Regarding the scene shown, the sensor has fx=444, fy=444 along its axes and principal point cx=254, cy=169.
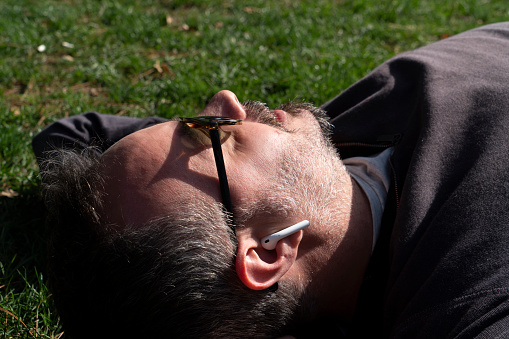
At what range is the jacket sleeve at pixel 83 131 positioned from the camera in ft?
10.6

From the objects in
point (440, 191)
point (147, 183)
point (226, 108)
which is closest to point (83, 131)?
point (226, 108)

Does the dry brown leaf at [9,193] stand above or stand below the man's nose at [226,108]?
below

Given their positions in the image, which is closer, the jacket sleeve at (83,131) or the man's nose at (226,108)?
the man's nose at (226,108)

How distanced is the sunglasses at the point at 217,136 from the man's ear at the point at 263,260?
123 millimetres

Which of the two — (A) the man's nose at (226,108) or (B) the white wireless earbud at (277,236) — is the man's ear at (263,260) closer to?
(B) the white wireless earbud at (277,236)

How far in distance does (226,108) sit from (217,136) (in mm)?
328

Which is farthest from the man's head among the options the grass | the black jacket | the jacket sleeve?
the jacket sleeve

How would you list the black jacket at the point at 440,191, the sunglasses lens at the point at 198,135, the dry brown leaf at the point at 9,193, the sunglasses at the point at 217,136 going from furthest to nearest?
the dry brown leaf at the point at 9,193, the sunglasses lens at the point at 198,135, the sunglasses at the point at 217,136, the black jacket at the point at 440,191

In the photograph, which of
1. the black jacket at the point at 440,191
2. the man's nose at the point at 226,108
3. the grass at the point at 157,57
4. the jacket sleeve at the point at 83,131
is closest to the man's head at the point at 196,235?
the man's nose at the point at 226,108

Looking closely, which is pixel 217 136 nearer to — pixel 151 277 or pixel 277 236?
pixel 277 236

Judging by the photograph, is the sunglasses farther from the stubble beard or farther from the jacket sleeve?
the jacket sleeve

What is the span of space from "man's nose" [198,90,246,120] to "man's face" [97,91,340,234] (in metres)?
0.08

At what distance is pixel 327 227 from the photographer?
215 cm

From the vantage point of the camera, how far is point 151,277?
6.14 ft
